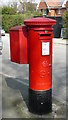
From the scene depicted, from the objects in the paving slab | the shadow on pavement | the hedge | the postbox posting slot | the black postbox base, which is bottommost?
the shadow on pavement

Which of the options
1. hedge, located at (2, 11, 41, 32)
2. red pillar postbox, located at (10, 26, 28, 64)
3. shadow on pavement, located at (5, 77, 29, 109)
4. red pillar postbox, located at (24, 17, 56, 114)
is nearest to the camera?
red pillar postbox, located at (24, 17, 56, 114)

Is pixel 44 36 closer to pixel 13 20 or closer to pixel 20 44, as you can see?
pixel 20 44

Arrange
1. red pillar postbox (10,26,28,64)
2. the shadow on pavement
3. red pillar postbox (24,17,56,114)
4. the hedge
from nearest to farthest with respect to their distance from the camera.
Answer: red pillar postbox (24,17,56,114) < red pillar postbox (10,26,28,64) < the shadow on pavement < the hedge

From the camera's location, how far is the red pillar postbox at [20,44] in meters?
4.45

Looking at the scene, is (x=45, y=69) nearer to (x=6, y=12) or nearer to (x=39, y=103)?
(x=39, y=103)

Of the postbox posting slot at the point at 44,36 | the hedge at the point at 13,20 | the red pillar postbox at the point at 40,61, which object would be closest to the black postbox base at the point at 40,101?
the red pillar postbox at the point at 40,61

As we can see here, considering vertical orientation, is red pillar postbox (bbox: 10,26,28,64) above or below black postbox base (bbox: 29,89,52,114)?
Result: above

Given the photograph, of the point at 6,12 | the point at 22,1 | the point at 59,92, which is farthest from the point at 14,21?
the point at 59,92

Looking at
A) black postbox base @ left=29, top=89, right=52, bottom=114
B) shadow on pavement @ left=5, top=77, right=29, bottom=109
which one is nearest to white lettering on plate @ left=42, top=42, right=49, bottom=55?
black postbox base @ left=29, top=89, right=52, bottom=114

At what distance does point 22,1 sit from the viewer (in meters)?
59.1

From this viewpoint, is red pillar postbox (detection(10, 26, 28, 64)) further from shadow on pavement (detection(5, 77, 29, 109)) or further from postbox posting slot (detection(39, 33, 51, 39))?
shadow on pavement (detection(5, 77, 29, 109))

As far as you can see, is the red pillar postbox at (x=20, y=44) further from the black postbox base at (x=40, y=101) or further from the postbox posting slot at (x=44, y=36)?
the black postbox base at (x=40, y=101)

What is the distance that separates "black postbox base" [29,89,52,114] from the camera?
14.7 ft

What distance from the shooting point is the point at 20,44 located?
447 centimetres
